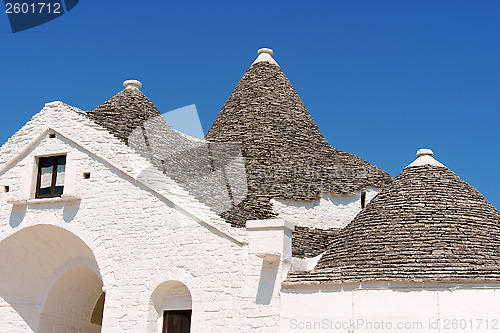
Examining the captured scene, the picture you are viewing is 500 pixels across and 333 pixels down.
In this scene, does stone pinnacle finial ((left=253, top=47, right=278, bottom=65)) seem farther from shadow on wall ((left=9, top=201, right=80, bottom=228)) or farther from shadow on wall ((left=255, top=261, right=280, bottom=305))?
shadow on wall ((left=255, top=261, right=280, bottom=305))

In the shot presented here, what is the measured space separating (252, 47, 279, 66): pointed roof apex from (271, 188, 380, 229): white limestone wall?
7.37 metres

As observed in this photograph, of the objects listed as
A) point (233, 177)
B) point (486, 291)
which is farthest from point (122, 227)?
point (486, 291)

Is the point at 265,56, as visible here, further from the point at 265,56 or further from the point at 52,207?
the point at 52,207

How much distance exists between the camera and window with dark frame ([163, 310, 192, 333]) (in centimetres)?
1636

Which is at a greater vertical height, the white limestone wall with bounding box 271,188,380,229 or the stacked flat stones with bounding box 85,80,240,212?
the stacked flat stones with bounding box 85,80,240,212

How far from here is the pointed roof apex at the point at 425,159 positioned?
683 inches

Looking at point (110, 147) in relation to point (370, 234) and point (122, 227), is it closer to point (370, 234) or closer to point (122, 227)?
point (122, 227)

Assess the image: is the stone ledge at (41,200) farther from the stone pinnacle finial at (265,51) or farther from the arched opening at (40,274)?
the stone pinnacle finial at (265,51)

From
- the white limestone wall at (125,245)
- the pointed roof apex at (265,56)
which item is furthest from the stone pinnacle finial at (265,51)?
the white limestone wall at (125,245)

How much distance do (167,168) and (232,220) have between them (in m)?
2.50

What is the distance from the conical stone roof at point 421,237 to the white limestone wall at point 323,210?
12.6 feet

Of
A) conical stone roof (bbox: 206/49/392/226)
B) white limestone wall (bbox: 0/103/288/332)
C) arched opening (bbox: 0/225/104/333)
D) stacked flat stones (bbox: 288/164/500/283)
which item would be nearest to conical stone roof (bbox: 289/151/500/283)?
stacked flat stones (bbox: 288/164/500/283)

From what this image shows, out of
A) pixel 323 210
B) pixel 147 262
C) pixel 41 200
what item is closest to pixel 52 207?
pixel 41 200

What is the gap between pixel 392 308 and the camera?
46.7 ft
